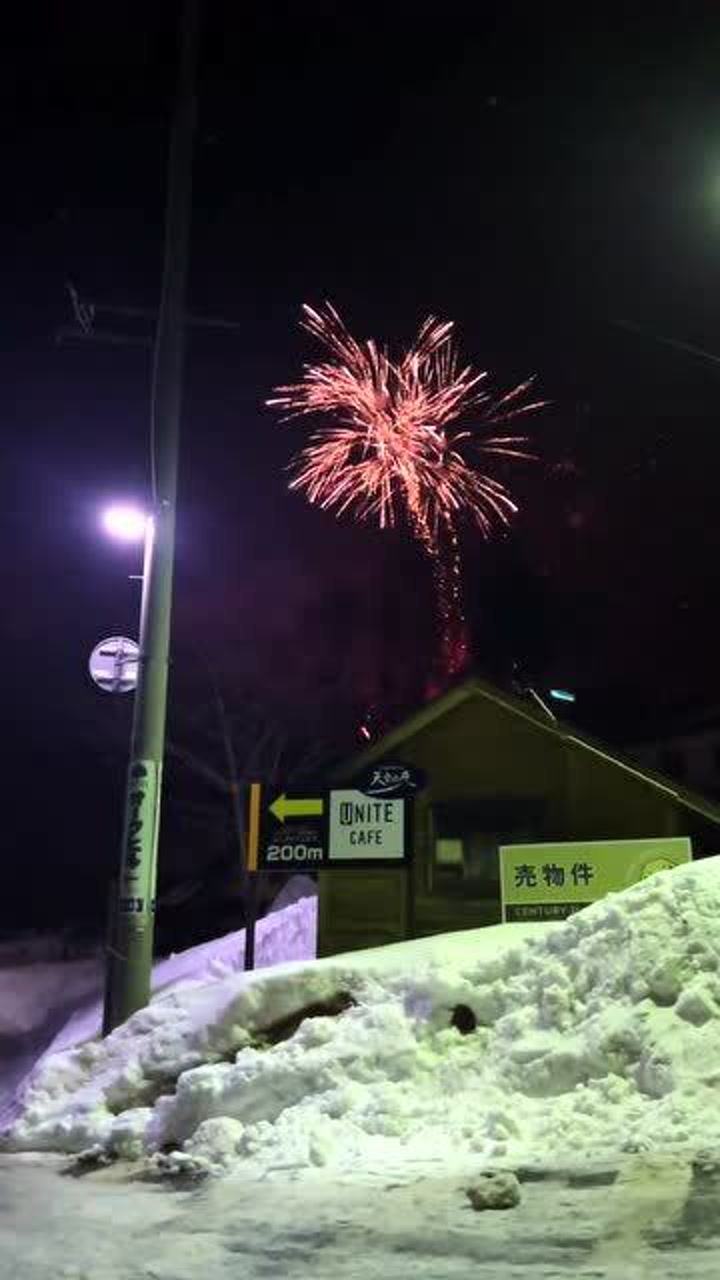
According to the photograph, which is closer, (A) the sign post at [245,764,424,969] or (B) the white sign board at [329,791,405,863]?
(A) the sign post at [245,764,424,969]

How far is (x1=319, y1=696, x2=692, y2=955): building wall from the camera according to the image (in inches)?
586

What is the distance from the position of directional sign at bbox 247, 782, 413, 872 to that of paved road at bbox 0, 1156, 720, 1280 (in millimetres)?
7215

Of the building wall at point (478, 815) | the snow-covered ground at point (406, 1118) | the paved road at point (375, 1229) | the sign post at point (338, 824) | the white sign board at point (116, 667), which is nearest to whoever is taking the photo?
the paved road at point (375, 1229)

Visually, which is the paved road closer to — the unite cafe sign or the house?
the unite cafe sign

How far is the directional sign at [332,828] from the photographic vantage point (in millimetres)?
13773

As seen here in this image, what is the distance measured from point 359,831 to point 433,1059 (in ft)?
20.3

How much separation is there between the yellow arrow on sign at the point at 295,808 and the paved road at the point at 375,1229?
732 cm

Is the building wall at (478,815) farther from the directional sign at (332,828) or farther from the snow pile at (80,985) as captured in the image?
the snow pile at (80,985)

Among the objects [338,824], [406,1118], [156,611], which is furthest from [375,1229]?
[338,824]

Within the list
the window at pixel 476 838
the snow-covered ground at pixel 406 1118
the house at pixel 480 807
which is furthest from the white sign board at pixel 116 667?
the window at pixel 476 838

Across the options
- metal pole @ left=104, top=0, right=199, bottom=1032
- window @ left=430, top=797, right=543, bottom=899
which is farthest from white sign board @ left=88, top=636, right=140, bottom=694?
window @ left=430, top=797, right=543, bottom=899

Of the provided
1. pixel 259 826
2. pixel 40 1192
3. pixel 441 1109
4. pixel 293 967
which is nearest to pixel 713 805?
pixel 259 826

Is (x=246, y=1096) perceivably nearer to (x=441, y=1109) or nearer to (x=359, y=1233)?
(x=441, y=1109)

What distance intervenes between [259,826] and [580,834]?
4.15 metres
